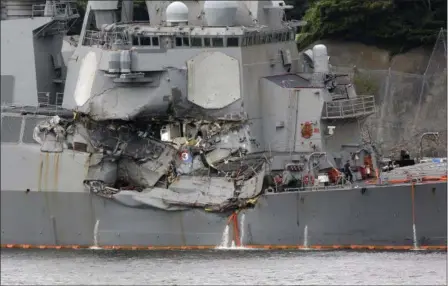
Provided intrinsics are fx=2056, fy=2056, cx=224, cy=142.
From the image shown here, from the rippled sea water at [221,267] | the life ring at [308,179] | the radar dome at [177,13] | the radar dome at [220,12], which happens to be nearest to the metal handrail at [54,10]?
the radar dome at [177,13]

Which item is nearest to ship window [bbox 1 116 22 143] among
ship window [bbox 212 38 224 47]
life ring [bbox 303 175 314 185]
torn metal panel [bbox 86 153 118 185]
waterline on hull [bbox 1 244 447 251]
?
torn metal panel [bbox 86 153 118 185]

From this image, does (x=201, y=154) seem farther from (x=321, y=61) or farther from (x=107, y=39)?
(x=321, y=61)

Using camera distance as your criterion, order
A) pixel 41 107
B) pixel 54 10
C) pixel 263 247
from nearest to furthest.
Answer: pixel 263 247 → pixel 41 107 → pixel 54 10

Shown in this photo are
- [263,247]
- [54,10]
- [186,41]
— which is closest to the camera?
[263,247]

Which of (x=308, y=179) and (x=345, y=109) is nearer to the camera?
(x=308, y=179)

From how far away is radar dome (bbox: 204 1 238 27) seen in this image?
48562 mm

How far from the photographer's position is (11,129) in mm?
49938

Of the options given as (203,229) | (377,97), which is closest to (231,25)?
(203,229)

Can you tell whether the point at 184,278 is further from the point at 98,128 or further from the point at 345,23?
the point at 345,23

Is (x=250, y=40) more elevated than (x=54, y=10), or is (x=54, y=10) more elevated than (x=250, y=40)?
(x=54, y=10)

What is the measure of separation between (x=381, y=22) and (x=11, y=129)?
56.4ft

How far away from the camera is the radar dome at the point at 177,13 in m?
49.0

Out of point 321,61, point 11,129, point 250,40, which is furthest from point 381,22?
point 11,129

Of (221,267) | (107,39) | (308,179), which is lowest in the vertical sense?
(221,267)
